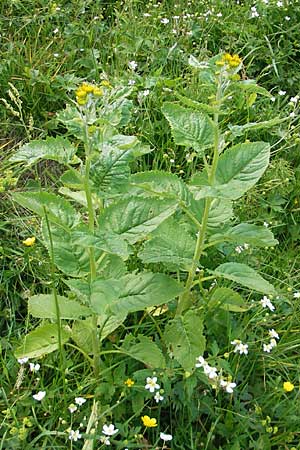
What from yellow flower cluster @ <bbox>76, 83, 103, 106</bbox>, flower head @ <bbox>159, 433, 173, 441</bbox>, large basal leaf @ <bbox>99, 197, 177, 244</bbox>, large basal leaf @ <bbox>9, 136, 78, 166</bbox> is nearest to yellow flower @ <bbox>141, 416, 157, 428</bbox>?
flower head @ <bbox>159, 433, 173, 441</bbox>

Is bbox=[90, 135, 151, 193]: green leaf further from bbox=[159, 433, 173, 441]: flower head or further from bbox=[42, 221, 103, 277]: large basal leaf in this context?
bbox=[159, 433, 173, 441]: flower head

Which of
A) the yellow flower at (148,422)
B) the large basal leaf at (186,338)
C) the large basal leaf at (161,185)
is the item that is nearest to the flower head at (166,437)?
the yellow flower at (148,422)

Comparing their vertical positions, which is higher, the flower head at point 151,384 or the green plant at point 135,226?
the green plant at point 135,226

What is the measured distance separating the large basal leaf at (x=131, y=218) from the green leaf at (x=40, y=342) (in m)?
0.43

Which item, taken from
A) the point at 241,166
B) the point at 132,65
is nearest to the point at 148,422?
the point at 241,166

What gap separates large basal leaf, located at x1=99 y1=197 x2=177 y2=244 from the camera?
1774 mm

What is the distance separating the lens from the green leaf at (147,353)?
1.98m

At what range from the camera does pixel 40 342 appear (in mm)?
2016

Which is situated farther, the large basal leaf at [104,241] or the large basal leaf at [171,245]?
the large basal leaf at [171,245]

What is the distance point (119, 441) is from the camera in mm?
1858

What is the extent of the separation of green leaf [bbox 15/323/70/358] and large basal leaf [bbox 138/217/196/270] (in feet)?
1.19

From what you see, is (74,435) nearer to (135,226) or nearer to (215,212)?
(135,226)

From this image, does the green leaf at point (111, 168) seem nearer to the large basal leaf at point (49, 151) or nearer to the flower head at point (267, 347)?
the large basal leaf at point (49, 151)

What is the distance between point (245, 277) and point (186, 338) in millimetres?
261
